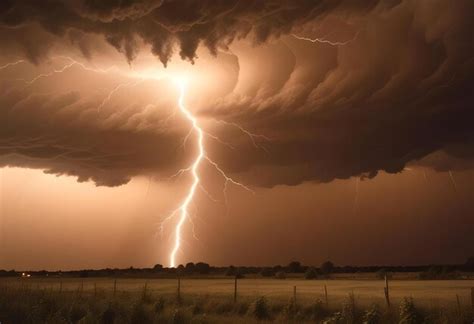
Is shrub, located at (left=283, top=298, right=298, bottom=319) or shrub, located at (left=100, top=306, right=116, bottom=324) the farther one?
shrub, located at (left=283, top=298, right=298, bottom=319)

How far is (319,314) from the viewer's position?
19766 mm

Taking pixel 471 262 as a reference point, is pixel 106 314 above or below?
below

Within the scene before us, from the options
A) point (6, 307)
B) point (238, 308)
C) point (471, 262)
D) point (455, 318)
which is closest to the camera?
Answer: point (455, 318)

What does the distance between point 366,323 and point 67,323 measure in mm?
8832

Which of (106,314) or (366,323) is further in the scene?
(106,314)

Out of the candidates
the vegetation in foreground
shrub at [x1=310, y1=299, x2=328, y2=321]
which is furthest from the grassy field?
the vegetation in foreground

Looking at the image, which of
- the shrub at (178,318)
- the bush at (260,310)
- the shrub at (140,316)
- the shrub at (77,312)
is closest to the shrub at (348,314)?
the bush at (260,310)

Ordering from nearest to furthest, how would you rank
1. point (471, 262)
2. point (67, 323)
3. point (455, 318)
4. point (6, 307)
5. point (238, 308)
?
point (67, 323)
point (455, 318)
point (6, 307)
point (238, 308)
point (471, 262)

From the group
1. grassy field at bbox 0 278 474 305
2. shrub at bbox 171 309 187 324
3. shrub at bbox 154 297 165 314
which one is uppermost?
grassy field at bbox 0 278 474 305

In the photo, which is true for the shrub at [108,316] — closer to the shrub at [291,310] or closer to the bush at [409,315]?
the shrub at [291,310]

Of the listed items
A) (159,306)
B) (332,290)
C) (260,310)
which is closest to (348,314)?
(260,310)

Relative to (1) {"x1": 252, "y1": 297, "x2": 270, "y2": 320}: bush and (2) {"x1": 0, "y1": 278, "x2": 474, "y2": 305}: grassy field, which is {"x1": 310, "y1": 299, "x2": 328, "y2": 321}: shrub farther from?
(2) {"x1": 0, "y1": 278, "x2": 474, "y2": 305}: grassy field

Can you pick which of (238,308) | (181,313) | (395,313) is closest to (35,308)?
(181,313)

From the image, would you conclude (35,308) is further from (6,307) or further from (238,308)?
(238,308)
